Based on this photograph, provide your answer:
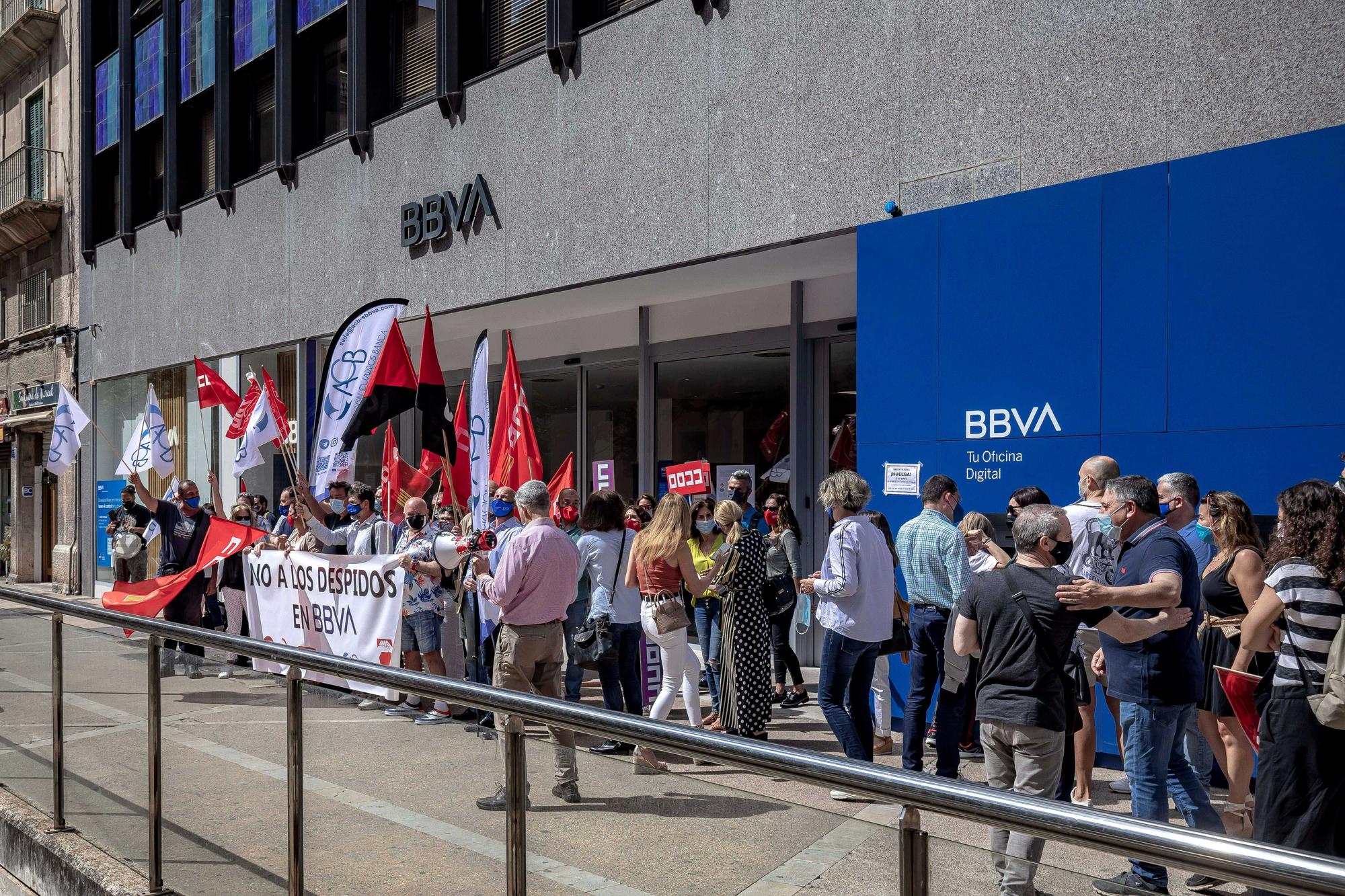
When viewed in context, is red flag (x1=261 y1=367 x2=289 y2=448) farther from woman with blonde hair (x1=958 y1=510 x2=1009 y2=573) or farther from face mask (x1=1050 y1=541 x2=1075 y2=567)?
face mask (x1=1050 y1=541 x2=1075 y2=567)

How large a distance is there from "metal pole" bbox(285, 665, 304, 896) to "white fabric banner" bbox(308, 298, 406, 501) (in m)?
4.79

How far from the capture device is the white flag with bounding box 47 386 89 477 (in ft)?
52.0

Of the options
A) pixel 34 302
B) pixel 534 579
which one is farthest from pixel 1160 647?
pixel 34 302

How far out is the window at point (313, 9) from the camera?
49.9 feet

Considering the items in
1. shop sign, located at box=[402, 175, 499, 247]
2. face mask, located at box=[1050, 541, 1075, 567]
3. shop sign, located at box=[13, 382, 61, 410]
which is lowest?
face mask, located at box=[1050, 541, 1075, 567]

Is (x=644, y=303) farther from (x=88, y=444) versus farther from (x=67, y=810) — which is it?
(x=88, y=444)

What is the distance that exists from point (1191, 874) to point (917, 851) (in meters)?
0.49

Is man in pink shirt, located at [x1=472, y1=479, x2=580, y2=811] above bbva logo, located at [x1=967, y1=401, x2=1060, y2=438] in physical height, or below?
below

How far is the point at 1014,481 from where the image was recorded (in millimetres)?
7879

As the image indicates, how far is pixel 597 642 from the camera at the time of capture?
7.64 m

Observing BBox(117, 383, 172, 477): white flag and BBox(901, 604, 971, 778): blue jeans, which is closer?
BBox(901, 604, 971, 778): blue jeans

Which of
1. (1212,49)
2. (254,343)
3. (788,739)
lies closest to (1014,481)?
(788,739)

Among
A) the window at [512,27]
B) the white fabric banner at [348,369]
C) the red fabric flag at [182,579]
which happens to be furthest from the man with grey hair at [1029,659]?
the window at [512,27]

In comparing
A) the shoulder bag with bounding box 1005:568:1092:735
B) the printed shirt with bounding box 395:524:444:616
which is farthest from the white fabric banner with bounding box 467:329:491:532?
the shoulder bag with bounding box 1005:568:1092:735
